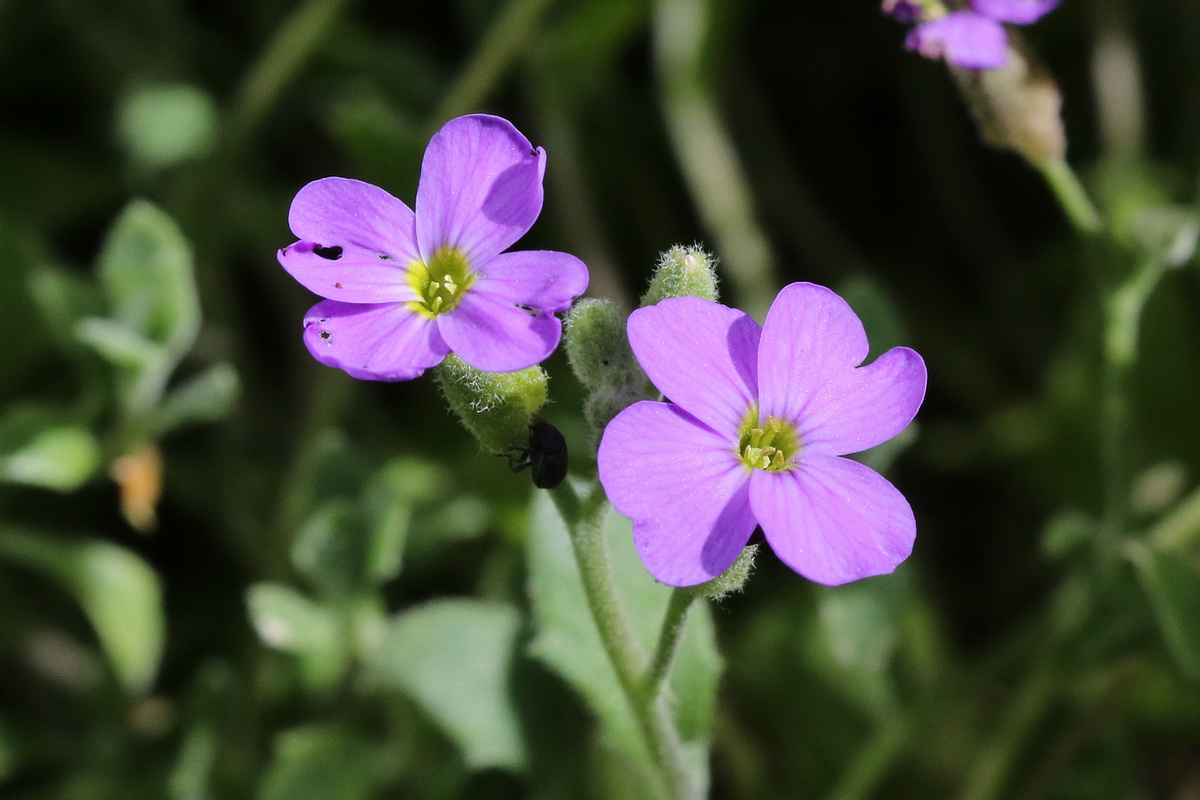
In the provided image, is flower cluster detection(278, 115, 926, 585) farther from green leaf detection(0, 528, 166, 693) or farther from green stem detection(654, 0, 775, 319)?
green stem detection(654, 0, 775, 319)

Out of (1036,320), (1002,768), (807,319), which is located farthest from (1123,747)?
(807,319)

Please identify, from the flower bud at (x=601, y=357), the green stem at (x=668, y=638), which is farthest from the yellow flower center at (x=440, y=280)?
the green stem at (x=668, y=638)

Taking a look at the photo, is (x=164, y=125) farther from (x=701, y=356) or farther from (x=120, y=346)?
(x=701, y=356)

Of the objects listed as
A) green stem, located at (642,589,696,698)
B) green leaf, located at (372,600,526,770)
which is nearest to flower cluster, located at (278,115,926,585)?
green stem, located at (642,589,696,698)

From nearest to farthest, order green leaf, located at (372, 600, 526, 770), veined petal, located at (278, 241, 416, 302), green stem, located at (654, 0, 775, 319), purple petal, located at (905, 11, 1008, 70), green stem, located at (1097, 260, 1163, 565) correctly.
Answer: veined petal, located at (278, 241, 416, 302), purple petal, located at (905, 11, 1008, 70), green leaf, located at (372, 600, 526, 770), green stem, located at (1097, 260, 1163, 565), green stem, located at (654, 0, 775, 319)

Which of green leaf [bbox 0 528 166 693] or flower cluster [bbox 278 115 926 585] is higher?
green leaf [bbox 0 528 166 693]

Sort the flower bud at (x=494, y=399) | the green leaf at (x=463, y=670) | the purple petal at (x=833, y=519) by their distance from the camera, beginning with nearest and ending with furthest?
the purple petal at (x=833, y=519) < the flower bud at (x=494, y=399) < the green leaf at (x=463, y=670)

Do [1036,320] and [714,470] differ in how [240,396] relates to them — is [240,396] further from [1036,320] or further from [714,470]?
[1036,320]

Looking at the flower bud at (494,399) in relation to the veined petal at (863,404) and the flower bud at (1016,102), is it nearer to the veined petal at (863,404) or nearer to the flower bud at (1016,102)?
the veined petal at (863,404)
